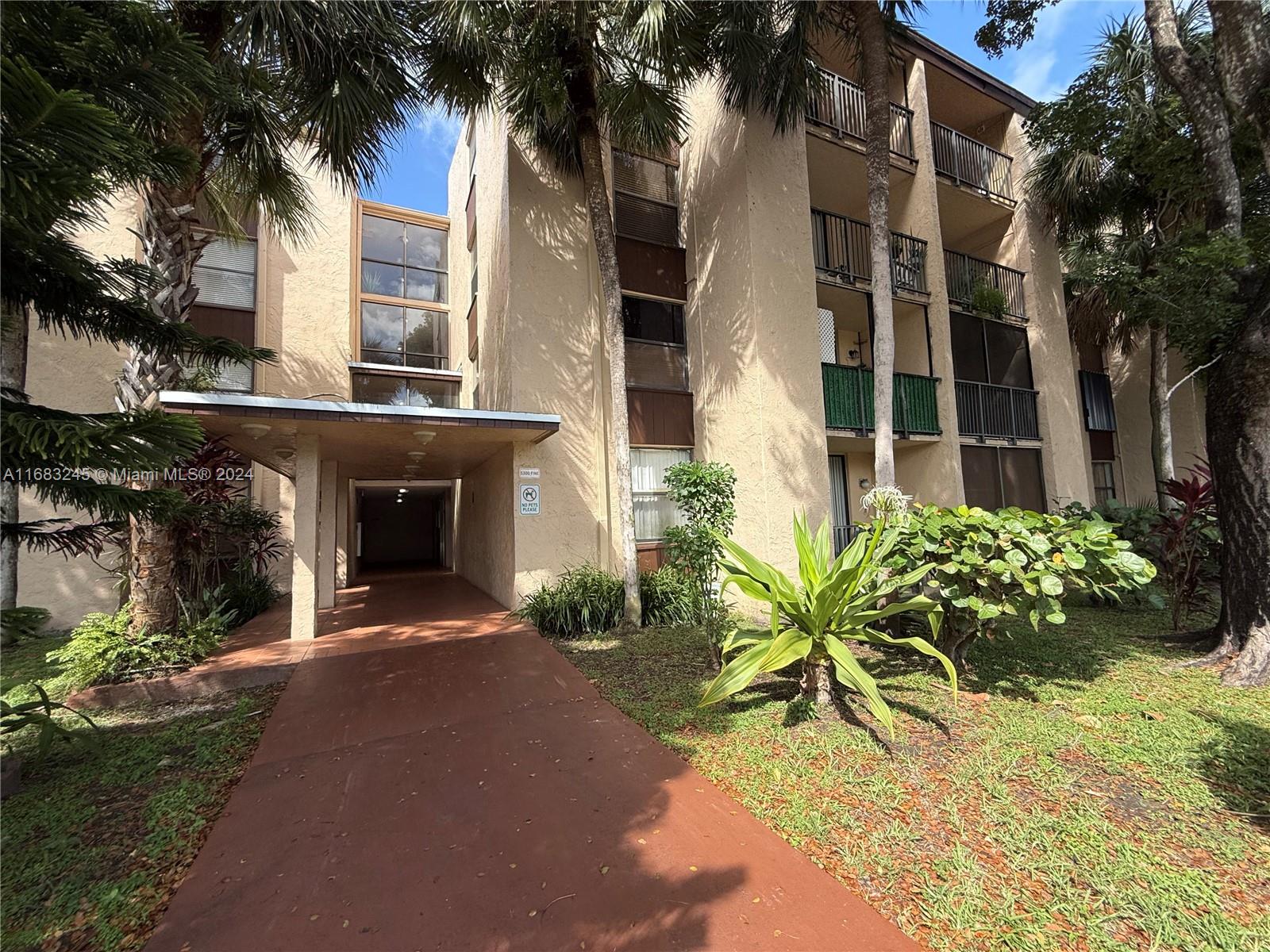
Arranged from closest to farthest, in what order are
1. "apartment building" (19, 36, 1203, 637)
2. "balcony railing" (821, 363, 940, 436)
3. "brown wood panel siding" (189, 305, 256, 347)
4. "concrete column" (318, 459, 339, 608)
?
1. "apartment building" (19, 36, 1203, 637)
2. "balcony railing" (821, 363, 940, 436)
3. "concrete column" (318, 459, 339, 608)
4. "brown wood panel siding" (189, 305, 256, 347)

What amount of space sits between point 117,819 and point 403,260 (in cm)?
1470

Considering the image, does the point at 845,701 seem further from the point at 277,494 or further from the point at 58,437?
the point at 277,494

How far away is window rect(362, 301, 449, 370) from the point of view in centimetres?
1374

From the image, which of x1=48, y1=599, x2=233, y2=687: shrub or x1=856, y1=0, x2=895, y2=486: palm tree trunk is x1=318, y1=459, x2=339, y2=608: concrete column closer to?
x1=48, y1=599, x2=233, y2=687: shrub

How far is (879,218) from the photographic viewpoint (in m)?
6.88

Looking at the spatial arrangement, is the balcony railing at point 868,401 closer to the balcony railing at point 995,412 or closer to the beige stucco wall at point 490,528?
the balcony railing at point 995,412

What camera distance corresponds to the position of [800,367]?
8.40m

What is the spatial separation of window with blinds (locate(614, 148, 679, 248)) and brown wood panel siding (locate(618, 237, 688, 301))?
0.71ft

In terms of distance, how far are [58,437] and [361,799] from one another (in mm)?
2729

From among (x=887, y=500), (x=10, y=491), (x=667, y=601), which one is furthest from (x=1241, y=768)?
(x=10, y=491)

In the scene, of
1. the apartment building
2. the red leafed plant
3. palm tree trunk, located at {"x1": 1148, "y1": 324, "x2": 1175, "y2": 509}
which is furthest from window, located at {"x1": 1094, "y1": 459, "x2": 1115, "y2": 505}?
the red leafed plant

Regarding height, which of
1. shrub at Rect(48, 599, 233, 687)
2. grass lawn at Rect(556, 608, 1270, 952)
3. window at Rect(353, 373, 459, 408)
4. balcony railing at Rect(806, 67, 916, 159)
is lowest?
grass lawn at Rect(556, 608, 1270, 952)

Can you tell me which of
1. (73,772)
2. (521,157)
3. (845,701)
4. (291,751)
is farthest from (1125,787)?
(521,157)

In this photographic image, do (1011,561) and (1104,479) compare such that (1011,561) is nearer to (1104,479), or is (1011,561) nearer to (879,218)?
(879,218)
